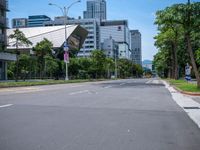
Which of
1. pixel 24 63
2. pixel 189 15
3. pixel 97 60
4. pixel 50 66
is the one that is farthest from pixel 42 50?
pixel 189 15

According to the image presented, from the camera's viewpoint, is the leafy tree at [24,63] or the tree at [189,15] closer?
the tree at [189,15]

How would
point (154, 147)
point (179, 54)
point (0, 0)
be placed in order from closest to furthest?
Result: point (154, 147) → point (0, 0) → point (179, 54)

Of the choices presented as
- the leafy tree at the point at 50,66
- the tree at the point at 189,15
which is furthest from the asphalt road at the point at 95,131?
the leafy tree at the point at 50,66

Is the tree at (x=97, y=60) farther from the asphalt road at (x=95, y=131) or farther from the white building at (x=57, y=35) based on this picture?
the asphalt road at (x=95, y=131)

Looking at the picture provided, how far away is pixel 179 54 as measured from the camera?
274ft

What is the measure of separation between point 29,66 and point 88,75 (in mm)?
31009

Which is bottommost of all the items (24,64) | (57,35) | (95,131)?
(95,131)

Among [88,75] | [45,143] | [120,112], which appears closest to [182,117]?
[120,112]

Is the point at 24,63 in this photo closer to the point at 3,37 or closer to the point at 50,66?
the point at 50,66

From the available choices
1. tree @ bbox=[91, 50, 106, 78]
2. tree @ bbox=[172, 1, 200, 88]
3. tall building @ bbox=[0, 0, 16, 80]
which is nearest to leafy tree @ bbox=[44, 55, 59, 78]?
tree @ bbox=[91, 50, 106, 78]

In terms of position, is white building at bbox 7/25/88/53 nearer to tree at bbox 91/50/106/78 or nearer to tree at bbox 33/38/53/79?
tree at bbox 91/50/106/78

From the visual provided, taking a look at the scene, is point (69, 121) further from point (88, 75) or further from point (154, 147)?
point (88, 75)

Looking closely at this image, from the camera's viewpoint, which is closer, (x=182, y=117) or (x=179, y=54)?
(x=182, y=117)

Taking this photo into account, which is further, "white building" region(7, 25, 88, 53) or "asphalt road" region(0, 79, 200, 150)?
"white building" region(7, 25, 88, 53)
